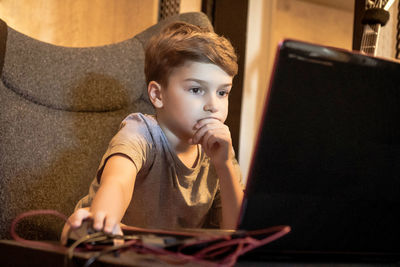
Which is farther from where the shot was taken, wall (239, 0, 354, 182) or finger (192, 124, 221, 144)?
wall (239, 0, 354, 182)

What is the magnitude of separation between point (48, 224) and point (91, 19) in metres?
0.83

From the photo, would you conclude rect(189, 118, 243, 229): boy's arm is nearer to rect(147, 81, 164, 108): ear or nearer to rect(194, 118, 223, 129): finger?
rect(194, 118, 223, 129): finger

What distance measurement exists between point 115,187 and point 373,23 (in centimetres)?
84

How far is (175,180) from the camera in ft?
3.58

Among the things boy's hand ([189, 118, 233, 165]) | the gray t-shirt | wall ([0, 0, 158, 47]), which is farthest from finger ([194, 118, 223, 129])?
wall ([0, 0, 158, 47])

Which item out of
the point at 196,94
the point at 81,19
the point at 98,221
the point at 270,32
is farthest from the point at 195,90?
the point at 270,32

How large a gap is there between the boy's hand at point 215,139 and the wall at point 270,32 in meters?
0.71

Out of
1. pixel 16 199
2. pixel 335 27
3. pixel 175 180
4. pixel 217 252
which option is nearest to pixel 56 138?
pixel 16 199

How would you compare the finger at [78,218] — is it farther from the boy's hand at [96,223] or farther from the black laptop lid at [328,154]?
the black laptop lid at [328,154]

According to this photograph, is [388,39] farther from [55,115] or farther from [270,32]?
[55,115]

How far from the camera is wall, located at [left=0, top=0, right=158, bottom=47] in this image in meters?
1.52

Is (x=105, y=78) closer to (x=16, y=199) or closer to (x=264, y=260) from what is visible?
(x=16, y=199)

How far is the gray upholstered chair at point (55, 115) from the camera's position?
1088 millimetres

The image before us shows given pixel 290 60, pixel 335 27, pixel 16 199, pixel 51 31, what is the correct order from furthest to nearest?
pixel 335 27 < pixel 51 31 < pixel 16 199 < pixel 290 60
